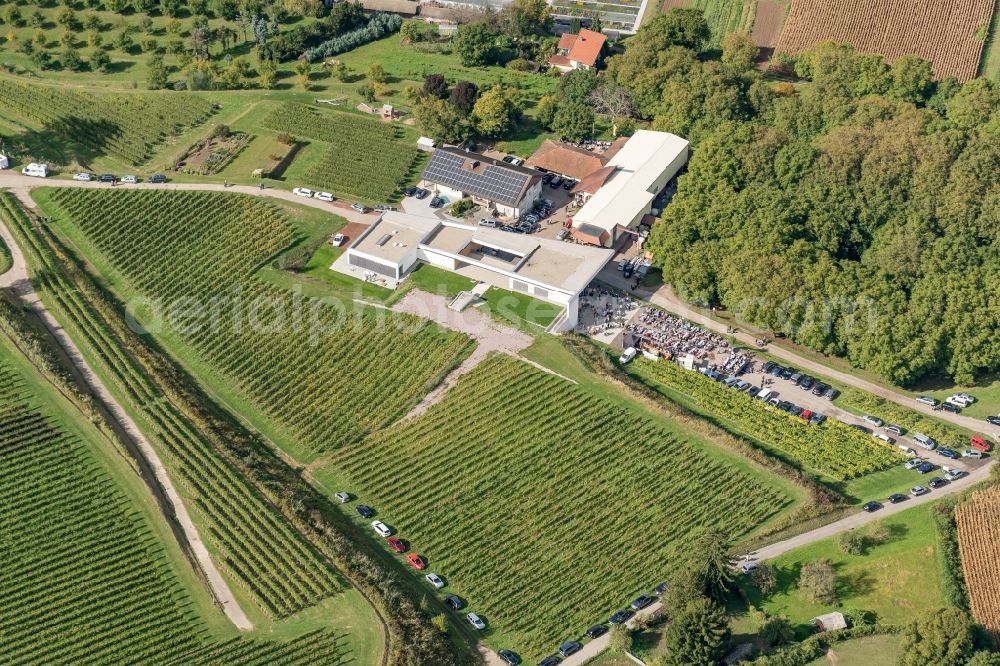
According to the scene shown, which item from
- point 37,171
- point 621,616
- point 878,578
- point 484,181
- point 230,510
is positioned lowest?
point 621,616

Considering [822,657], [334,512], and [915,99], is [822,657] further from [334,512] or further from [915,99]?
[915,99]

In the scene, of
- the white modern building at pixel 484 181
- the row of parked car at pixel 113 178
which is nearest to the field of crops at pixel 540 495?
the white modern building at pixel 484 181

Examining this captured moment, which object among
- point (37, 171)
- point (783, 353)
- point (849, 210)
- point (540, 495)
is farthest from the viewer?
point (37, 171)

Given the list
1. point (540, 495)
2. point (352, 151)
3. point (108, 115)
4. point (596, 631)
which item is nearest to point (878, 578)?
point (596, 631)

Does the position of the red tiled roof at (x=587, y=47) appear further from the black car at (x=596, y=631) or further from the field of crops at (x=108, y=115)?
the black car at (x=596, y=631)

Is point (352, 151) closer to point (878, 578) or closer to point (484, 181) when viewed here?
point (484, 181)

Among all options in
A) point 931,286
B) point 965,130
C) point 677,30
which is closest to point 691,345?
point 931,286
